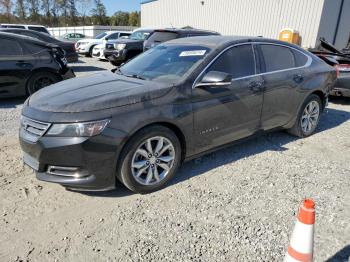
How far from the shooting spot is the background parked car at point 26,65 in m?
6.99

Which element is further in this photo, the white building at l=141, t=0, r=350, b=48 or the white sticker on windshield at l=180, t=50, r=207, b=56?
the white building at l=141, t=0, r=350, b=48

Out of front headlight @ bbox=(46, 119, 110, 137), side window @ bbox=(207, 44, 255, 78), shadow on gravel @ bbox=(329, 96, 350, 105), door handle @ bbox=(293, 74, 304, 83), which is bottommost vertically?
shadow on gravel @ bbox=(329, 96, 350, 105)

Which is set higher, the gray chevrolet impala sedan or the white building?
the white building

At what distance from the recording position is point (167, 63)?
4.08 metres

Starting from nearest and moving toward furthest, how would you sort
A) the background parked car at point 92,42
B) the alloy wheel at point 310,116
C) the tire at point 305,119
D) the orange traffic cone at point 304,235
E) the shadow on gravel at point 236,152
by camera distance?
the orange traffic cone at point 304,235 → the shadow on gravel at point 236,152 → the tire at point 305,119 → the alloy wheel at point 310,116 → the background parked car at point 92,42

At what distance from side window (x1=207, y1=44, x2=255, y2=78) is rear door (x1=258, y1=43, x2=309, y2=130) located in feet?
0.78

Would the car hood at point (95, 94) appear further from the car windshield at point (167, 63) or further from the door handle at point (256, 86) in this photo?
the door handle at point (256, 86)

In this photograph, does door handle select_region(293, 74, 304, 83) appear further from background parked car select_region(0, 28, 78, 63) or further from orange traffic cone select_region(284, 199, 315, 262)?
background parked car select_region(0, 28, 78, 63)

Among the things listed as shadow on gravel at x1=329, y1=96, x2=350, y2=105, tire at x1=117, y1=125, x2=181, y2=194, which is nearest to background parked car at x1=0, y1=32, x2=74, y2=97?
tire at x1=117, y1=125, x2=181, y2=194

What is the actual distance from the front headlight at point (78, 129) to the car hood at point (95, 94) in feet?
0.49

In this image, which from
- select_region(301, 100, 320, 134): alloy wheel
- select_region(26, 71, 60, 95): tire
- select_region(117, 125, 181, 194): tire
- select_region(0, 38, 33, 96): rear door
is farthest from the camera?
select_region(26, 71, 60, 95): tire

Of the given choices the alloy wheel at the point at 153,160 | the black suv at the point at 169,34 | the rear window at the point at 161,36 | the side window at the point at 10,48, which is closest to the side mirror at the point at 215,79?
the alloy wheel at the point at 153,160

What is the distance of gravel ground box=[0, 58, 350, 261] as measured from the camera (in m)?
2.70

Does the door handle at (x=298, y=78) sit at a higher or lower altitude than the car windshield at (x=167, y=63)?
lower
